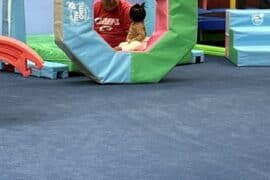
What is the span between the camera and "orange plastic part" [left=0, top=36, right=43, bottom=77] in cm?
450

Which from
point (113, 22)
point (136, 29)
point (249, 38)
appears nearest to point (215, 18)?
point (249, 38)

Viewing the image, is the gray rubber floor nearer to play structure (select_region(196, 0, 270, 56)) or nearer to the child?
the child

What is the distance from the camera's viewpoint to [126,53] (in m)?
6.38

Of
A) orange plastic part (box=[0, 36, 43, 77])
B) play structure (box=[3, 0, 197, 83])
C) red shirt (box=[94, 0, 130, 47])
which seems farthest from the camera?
red shirt (box=[94, 0, 130, 47])

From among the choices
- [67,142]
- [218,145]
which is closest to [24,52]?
[67,142]

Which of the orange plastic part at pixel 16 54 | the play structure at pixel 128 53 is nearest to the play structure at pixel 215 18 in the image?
the play structure at pixel 128 53

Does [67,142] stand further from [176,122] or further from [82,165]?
[176,122]

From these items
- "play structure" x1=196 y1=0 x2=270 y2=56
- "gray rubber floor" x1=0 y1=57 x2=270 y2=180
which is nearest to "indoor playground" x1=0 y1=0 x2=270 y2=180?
"gray rubber floor" x1=0 y1=57 x2=270 y2=180

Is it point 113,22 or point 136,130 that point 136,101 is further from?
point 113,22

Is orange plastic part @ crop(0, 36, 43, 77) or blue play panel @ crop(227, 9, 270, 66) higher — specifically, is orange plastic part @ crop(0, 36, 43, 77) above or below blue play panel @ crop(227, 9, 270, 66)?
above

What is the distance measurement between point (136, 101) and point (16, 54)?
47.3 inches

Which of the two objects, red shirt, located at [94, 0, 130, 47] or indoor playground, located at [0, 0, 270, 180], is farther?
red shirt, located at [94, 0, 130, 47]

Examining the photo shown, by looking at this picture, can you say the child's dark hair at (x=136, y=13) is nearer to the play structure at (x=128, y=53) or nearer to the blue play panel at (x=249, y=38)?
the play structure at (x=128, y=53)

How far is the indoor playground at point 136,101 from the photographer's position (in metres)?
3.52
